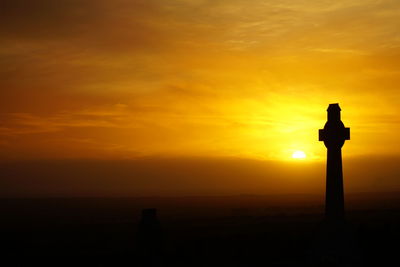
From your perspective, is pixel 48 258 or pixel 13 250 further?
pixel 13 250

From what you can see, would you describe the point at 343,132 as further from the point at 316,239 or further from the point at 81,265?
the point at 81,265

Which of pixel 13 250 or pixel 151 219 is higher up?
pixel 151 219

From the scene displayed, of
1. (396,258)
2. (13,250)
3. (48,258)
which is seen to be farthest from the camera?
(13,250)

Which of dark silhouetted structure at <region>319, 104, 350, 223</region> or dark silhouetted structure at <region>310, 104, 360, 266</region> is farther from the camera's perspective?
dark silhouetted structure at <region>319, 104, 350, 223</region>

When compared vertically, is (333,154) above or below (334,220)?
above

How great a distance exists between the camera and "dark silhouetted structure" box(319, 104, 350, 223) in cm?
1627

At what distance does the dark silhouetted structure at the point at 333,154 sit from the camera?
640 inches

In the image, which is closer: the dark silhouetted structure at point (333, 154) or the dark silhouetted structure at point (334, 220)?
the dark silhouetted structure at point (334, 220)

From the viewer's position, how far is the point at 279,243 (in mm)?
26266

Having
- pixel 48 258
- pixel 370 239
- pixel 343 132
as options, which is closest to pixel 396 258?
pixel 370 239

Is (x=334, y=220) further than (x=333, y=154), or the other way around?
(x=333, y=154)

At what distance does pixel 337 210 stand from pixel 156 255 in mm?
5944

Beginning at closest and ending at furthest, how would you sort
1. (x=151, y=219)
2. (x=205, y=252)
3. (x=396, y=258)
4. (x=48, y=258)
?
(x=151, y=219)
(x=396, y=258)
(x=205, y=252)
(x=48, y=258)

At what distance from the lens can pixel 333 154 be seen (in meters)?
16.7
